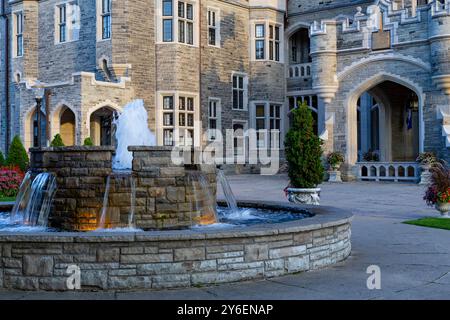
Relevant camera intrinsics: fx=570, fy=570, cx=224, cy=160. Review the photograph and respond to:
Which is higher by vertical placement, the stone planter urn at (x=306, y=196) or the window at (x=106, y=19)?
the window at (x=106, y=19)

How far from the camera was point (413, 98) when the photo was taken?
2675 centimetres

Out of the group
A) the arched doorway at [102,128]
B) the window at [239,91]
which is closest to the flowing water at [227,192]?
the arched doorway at [102,128]

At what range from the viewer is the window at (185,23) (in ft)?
82.5

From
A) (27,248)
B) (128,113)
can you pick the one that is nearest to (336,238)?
(27,248)

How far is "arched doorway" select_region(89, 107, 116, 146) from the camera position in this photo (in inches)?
984

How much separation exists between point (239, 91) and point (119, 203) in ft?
70.2

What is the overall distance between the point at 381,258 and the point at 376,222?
13.2ft

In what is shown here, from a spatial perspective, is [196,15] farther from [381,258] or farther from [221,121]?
[381,258]

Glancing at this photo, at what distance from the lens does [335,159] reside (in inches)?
934

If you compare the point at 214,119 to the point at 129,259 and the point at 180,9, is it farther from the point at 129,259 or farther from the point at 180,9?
the point at 129,259

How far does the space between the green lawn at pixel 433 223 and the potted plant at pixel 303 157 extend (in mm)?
2078

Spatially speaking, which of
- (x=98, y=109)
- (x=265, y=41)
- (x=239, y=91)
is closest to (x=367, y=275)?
(x=98, y=109)

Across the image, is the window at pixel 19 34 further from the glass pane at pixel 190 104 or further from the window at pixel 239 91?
the window at pixel 239 91

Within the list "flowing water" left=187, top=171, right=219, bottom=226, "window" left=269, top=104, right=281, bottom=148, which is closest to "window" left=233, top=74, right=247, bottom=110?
"window" left=269, top=104, right=281, bottom=148
